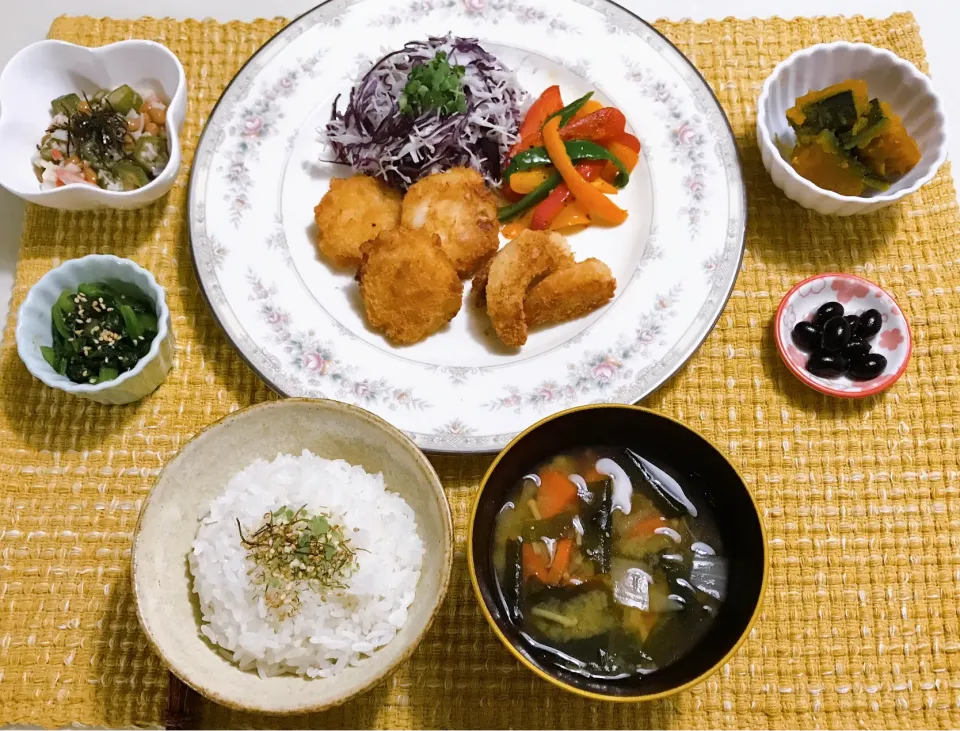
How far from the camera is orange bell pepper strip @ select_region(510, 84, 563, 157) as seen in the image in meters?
3.07

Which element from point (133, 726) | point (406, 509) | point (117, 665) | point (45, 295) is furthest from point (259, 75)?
point (133, 726)

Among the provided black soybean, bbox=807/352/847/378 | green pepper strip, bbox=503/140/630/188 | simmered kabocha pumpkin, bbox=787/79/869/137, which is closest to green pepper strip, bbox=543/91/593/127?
green pepper strip, bbox=503/140/630/188

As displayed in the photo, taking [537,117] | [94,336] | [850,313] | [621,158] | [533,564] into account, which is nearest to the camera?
[533,564]

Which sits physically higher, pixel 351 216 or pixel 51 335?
pixel 351 216

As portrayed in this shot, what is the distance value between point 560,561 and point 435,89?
198 cm

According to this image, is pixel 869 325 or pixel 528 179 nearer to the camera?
pixel 869 325

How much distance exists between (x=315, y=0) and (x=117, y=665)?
3.06 m

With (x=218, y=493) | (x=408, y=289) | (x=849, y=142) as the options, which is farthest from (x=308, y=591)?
(x=849, y=142)

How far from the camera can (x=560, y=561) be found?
210 cm

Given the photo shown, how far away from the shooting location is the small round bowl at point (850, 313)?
8.64 ft

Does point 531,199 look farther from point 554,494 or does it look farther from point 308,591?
point 308,591

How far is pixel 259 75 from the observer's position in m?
2.96

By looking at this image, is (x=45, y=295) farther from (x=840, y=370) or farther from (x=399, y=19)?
(x=840, y=370)

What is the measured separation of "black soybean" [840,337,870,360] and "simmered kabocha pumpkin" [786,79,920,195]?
26.2 inches
